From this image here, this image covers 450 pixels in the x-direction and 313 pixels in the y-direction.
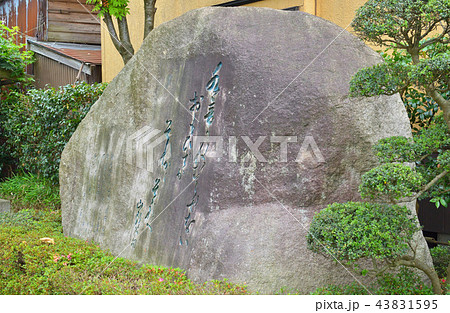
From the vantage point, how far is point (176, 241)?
14.9ft

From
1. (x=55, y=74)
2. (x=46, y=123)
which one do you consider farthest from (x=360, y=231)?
(x=55, y=74)

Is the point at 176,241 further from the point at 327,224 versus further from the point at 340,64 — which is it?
the point at 340,64

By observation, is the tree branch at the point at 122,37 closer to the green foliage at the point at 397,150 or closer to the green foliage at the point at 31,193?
the green foliage at the point at 31,193

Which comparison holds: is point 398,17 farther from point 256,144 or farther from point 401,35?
point 256,144

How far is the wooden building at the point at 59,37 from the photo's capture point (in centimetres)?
1229

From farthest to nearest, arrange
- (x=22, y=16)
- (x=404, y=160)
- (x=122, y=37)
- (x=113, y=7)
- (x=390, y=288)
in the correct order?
(x=22, y=16)
(x=122, y=37)
(x=113, y=7)
(x=390, y=288)
(x=404, y=160)

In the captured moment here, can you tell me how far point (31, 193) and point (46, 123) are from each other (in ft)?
4.76

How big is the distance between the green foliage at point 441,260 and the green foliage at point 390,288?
0.99m

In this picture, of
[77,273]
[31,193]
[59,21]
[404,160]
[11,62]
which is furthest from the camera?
[59,21]

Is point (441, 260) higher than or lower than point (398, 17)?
lower

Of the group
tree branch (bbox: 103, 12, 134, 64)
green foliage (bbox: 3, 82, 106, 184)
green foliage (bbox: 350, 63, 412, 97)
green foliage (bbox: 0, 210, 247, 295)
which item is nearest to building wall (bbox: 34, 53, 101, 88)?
green foliage (bbox: 3, 82, 106, 184)

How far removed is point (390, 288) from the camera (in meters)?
3.90

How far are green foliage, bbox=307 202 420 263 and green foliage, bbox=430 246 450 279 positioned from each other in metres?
1.78

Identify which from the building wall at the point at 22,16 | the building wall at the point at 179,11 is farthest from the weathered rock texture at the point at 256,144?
the building wall at the point at 22,16
